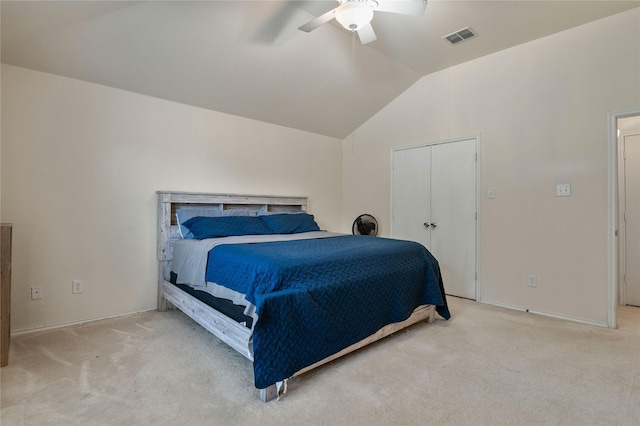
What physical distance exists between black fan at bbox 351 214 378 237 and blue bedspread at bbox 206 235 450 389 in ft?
5.45

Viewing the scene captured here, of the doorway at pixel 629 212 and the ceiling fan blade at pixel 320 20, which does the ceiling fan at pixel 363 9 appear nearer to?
the ceiling fan blade at pixel 320 20

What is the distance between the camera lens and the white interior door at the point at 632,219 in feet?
11.0

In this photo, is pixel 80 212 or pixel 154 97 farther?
pixel 154 97

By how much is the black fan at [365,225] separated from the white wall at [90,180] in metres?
1.92

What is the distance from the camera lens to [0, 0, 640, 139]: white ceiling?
2.24 meters

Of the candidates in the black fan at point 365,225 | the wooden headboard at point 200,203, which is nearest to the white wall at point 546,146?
the black fan at point 365,225

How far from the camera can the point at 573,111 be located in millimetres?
2889

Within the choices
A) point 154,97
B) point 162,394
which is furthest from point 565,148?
point 154,97

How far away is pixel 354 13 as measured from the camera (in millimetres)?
1946

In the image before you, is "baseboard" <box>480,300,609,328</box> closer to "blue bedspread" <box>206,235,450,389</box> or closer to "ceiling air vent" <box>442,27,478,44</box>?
"blue bedspread" <box>206,235,450,389</box>

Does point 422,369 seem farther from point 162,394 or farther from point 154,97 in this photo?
point 154,97

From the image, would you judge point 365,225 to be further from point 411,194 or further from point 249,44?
point 249,44

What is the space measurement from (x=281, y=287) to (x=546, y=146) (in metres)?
2.99

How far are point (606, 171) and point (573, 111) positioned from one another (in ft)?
2.09
